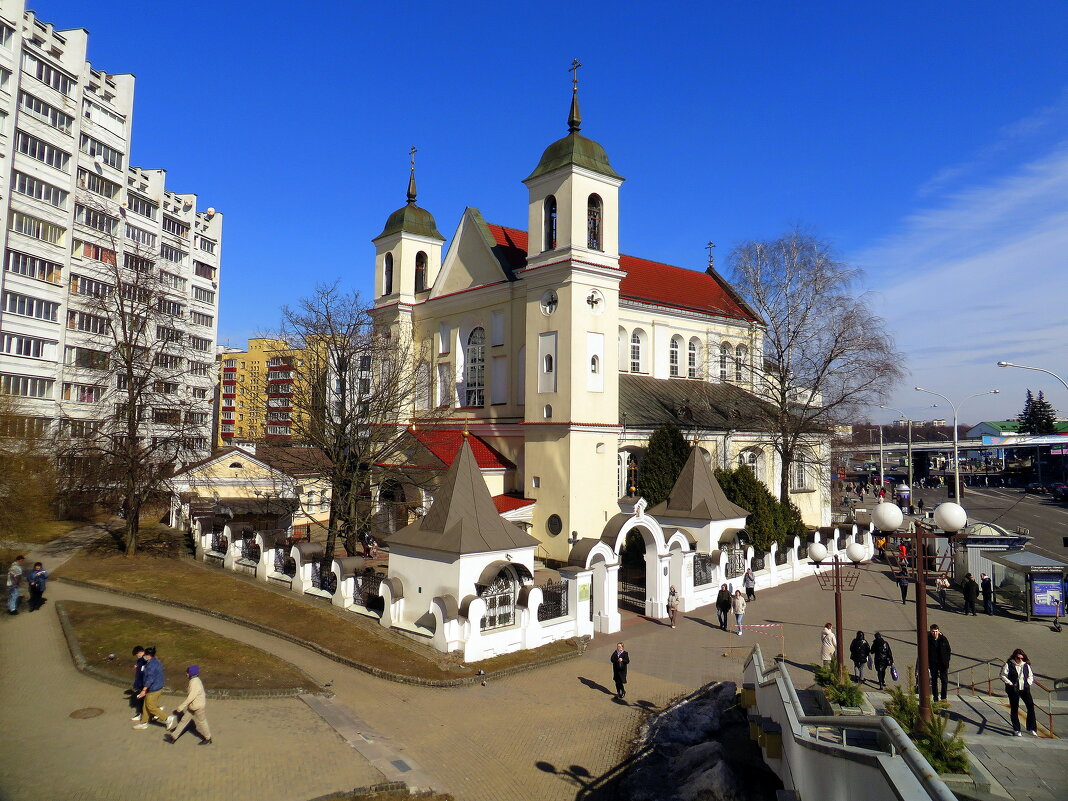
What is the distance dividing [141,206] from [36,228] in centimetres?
1363

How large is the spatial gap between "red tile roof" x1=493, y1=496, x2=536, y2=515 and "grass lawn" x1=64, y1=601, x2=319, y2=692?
42.2 ft

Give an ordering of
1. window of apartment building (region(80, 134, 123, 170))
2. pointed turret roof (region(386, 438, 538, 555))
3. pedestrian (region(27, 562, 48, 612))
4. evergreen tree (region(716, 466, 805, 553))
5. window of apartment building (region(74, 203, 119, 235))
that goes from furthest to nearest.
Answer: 1. window of apartment building (region(80, 134, 123, 170))
2. window of apartment building (region(74, 203, 119, 235))
3. evergreen tree (region(716, 466, 805, 553))
4. pedestrian (region(27, 562, 48, 612))
5. pointed turret roof (region(386, 438, 538, 555))

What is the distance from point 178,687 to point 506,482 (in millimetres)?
18384

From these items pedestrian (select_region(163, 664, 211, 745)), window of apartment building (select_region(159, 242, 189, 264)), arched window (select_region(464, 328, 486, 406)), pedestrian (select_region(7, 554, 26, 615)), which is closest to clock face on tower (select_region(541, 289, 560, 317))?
arched window (select_region(464, 328, 486, 406))

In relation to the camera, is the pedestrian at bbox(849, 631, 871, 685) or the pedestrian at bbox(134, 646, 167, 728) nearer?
the pedestrian at bbox(134, 646, 167, 728)

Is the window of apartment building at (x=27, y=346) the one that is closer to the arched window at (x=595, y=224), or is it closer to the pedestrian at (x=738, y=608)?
the arched window at (x=595, y=224)

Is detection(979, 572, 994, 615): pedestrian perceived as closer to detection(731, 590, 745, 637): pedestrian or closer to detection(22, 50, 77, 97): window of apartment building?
detection(731, 590, 745, 637): pedestrian

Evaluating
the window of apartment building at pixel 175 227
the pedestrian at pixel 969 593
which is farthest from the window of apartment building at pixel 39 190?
the pedestrian at pixel 969 593

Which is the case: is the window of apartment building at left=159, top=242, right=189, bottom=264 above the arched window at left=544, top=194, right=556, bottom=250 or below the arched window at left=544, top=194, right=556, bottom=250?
above

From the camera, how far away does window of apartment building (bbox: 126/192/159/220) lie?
50.7 meters

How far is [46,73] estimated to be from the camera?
39.8 metres

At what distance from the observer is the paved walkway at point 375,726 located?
9.89 meters

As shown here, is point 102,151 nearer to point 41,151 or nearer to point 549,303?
point 41,151

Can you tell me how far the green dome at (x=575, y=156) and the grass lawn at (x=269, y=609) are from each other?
18966 mm
